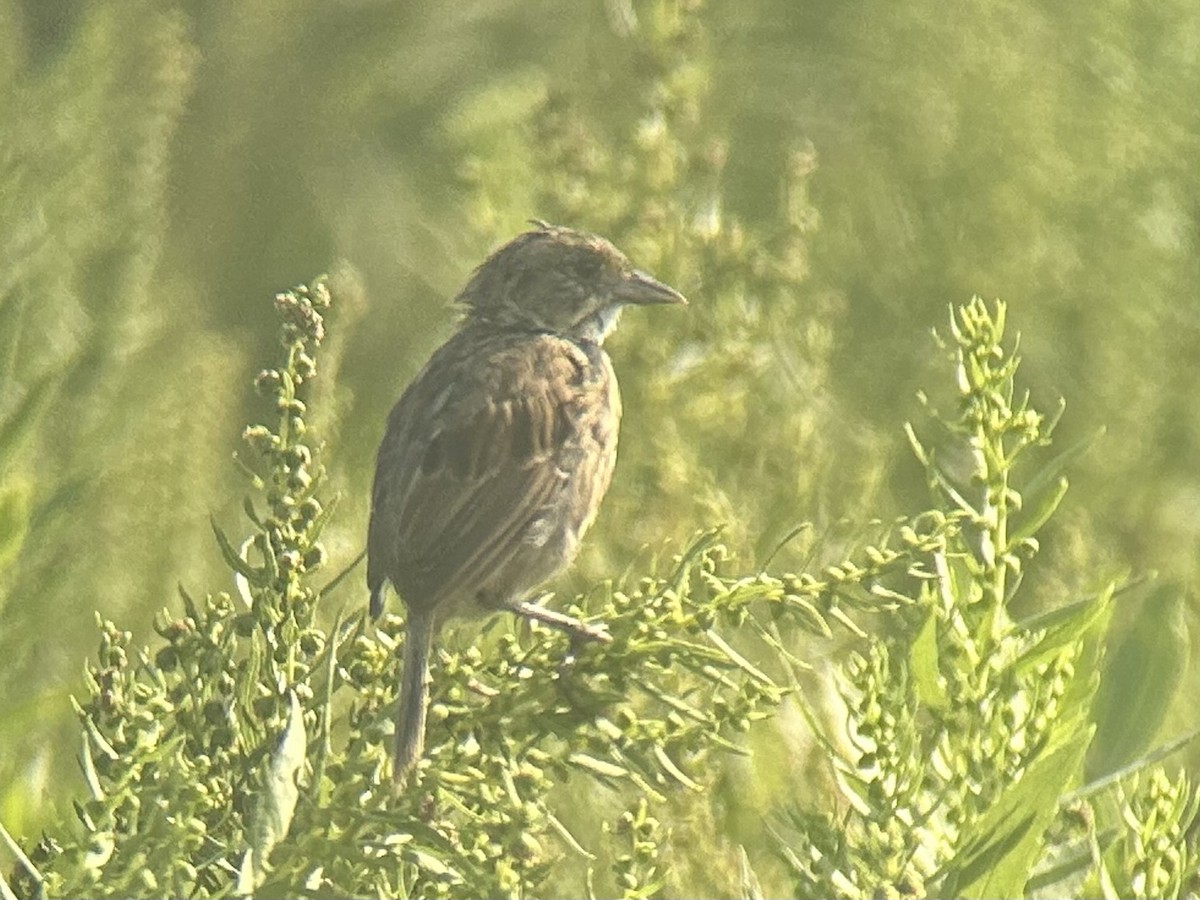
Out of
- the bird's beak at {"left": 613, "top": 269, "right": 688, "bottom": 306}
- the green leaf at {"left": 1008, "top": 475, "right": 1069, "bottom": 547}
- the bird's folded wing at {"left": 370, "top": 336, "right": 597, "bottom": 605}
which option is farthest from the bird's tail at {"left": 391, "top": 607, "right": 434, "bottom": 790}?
the bird's beak at {"left": 613, "top": 269, "right": 688, "bottom": 306}

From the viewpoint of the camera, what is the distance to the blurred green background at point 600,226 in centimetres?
276

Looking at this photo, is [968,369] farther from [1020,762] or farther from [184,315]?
[184,315]

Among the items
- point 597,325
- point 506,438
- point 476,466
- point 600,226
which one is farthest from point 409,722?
point 597,325

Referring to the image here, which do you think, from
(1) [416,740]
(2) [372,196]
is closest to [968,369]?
(1) [416,740]

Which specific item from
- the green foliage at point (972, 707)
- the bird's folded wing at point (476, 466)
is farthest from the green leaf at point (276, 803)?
the bird's folded wing at point (476, 466)

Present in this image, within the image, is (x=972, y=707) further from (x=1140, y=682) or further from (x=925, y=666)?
(x=1140, y=682)

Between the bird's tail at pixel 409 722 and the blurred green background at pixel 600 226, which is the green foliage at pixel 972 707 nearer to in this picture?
the blurred green background at pixel 600 226

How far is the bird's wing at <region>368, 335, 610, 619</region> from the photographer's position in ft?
14.9

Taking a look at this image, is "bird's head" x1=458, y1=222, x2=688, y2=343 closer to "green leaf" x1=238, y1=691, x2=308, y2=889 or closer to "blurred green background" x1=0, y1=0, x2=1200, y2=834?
"blurred green background" x1=0, y1=0, x2=1200, y2=834

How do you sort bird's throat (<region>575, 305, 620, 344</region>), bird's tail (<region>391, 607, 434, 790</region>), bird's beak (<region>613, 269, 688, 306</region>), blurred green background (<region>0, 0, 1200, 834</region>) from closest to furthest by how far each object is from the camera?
bird's tail (<region>391, 607, 434, 790</region>) → blurred green background (<region>0, 0, 1200, 834</region>) → bird's beak (<region>613, 269, 688, 306</region>) → bird's throat (<region>575, 305, 620, 344</region>)

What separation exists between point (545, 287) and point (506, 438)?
3.25ft

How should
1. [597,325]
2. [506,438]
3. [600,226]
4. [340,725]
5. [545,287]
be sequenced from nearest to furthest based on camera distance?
[340,725]
[600,226]
[506,438]
[597,325]
[545,287]

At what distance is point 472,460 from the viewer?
491 cm

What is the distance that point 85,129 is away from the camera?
2723mm
